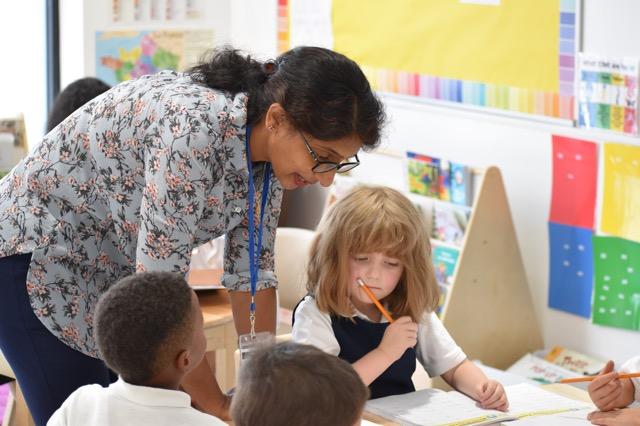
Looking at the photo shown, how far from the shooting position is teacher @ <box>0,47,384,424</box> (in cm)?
172

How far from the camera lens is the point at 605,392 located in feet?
6.27

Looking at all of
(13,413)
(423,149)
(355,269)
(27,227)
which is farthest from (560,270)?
(27,227)

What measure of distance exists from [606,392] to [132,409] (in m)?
0.89

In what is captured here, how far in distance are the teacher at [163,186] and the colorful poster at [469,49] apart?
5.45 ft

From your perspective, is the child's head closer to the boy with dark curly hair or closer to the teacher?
the boy with dark curly hair

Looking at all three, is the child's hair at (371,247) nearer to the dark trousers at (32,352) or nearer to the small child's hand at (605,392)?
the small child's hand at (605,392)

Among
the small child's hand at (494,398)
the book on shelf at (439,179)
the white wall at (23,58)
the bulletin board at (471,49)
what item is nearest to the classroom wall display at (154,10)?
the white wall at (23,58)

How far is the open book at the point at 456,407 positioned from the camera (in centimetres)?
186

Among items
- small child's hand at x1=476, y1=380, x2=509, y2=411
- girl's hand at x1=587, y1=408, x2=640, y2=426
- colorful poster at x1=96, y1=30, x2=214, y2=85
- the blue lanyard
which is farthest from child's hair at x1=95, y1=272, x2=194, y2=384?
colorful poster at x1=96, y1=30, x2=214, y2=85

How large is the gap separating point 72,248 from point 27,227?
0.29 ft

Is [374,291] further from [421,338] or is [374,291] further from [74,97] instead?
[74,97]

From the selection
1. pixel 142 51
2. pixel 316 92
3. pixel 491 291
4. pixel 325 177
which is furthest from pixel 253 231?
pixel 142 51

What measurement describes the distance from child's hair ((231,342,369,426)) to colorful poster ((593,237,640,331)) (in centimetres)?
201

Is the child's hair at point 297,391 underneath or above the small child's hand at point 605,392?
above
